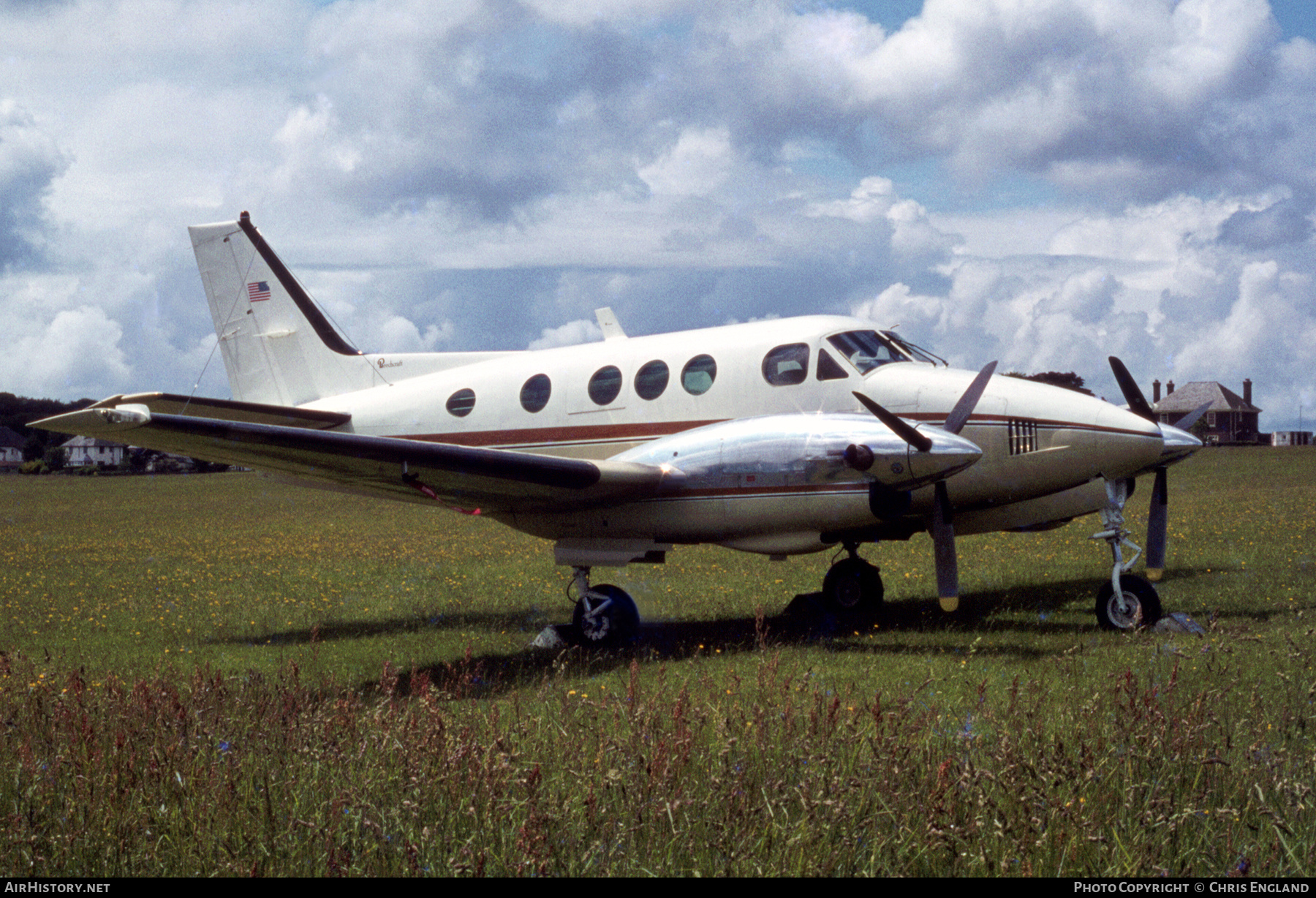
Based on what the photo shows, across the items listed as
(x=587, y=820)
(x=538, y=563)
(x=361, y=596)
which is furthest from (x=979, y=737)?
(x=538, y=563)

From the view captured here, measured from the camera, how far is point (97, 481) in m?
77.8

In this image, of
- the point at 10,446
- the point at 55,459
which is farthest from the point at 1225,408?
the point at 10,446

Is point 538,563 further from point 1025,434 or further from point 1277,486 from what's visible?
point 1277,486

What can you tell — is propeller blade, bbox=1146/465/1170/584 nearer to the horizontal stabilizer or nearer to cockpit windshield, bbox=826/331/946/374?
cockpit windshield, bbox=826/331/946/374

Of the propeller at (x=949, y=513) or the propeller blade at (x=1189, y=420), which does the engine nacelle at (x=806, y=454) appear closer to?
the propeller at (x=949, y=513)

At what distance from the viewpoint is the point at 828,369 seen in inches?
468

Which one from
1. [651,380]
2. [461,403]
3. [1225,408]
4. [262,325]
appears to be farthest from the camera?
[1225,408]

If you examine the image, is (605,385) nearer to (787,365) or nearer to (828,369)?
(787,365)

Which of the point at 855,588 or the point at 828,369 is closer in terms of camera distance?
the point at 828,369

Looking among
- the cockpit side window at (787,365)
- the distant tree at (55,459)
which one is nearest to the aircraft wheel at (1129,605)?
the cockpit side window at (787,365)

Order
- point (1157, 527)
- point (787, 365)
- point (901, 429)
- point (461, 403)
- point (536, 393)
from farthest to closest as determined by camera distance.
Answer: point (461, 403)
point (536, 393)
point (1157, 527)
point (787, 365)
point (901, 429)

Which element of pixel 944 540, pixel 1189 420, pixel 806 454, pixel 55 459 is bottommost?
pixel 944 540

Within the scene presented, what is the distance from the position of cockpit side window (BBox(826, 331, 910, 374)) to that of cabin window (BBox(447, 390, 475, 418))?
5.15 meters

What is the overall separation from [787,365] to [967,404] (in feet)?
7.04
